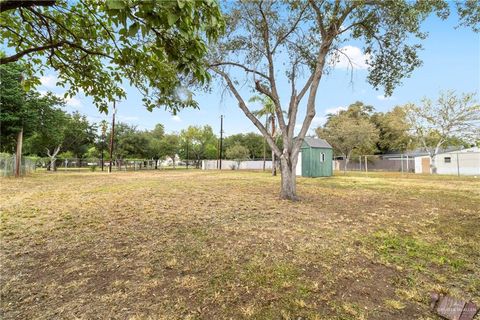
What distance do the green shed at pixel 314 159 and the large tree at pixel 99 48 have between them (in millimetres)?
15048

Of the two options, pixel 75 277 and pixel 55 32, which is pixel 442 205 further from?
pixel 55 32

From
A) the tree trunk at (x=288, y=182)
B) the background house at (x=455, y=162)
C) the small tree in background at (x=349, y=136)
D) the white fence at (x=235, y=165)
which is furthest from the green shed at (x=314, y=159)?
the white fence at (x=235, y=165)

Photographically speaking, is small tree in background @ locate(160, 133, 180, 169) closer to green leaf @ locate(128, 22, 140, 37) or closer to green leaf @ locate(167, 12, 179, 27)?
green leaf @ locate(128, 22, 140, 37)

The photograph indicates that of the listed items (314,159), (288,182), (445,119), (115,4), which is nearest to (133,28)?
(115,4)

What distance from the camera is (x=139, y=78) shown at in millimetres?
3430

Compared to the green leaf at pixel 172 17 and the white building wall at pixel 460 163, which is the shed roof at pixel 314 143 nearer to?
the white building wall at pixel 460 163

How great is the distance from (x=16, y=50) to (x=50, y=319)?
129 inches

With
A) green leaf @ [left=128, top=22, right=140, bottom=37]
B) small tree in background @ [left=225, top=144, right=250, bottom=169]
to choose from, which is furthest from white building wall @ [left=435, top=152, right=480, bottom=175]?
green leaf @ [left=128, top=22, right=140, bottom=37]

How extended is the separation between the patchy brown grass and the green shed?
11.9 m

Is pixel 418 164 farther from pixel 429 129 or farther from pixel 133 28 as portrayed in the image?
pixel 133 28

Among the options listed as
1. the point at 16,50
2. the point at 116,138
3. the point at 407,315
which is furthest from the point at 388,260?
the point at 116,138

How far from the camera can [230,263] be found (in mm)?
2861

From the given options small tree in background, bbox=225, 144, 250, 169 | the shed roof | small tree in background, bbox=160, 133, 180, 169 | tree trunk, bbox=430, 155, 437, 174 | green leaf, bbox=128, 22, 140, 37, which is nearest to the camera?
green leaf, bbox=128, 22, 140, 37

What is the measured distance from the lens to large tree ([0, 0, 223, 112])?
1987 mm
